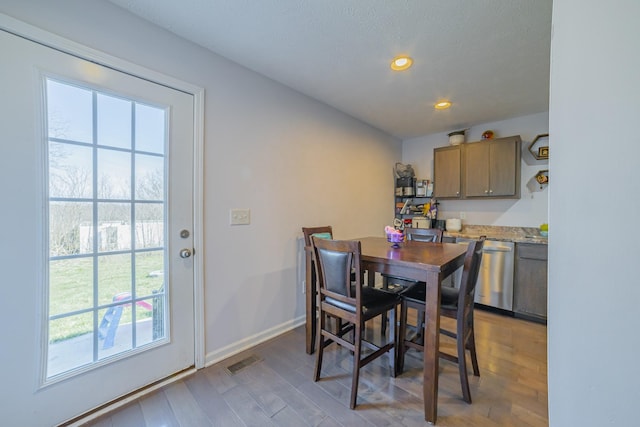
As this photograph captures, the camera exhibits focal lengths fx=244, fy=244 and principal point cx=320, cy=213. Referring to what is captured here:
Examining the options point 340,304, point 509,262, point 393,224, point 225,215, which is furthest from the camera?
point 393,224

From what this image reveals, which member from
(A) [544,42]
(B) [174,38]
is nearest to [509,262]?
(A) [544,42]

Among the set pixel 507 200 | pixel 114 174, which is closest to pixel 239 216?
pixel 114 174

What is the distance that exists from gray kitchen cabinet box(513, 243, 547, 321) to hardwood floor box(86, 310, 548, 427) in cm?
69

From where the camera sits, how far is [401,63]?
6.42ft

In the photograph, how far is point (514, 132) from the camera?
3.17 metres

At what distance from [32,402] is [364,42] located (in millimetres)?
2835

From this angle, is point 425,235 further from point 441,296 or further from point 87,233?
point 87,233

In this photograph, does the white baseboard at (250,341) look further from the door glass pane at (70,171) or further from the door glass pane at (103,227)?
the door glass pane at (70,171)

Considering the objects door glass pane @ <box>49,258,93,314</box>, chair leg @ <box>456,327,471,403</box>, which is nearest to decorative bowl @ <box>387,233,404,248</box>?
chair leg @ <box>456,327,471,403</box>

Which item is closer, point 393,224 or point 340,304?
point 340,304

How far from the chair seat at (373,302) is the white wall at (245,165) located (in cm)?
84

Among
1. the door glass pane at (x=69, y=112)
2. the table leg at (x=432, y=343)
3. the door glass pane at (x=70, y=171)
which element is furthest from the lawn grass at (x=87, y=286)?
the table leg at (x=432, y=343)

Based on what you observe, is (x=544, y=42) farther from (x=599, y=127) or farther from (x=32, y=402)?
(x=32, y=402)

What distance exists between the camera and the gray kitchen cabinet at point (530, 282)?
2.57m
